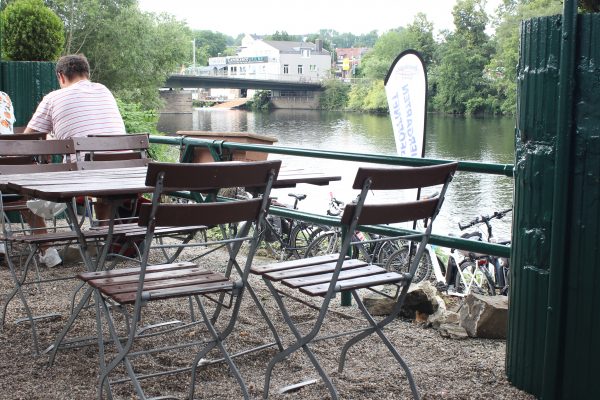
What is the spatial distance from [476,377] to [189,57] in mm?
39879

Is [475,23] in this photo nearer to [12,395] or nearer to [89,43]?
[89,43]

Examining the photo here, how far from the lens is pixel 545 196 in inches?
→ 114

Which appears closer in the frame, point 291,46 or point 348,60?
point 348,60

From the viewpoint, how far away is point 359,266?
3.19 m

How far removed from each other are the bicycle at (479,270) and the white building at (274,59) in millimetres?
50766

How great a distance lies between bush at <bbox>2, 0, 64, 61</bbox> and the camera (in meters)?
7.62

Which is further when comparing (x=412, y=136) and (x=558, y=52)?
(x=412, y=136)

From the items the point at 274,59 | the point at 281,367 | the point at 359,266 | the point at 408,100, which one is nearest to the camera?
the point at 359,266

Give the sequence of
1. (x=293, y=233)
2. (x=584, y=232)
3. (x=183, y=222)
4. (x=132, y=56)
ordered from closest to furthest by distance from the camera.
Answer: (x=183, y=222) < (x=584, y=232) < (x=293, y=233) < (x=132, y=56)

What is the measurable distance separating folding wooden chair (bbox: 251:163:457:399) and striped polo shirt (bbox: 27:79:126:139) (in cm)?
244

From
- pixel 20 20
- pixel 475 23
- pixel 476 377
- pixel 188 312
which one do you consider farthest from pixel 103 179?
pixel 475 23

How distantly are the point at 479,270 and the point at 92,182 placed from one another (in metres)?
9.03

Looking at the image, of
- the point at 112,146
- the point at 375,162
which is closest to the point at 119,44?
the point at 112,146

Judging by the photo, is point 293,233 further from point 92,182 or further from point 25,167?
point 92,182
